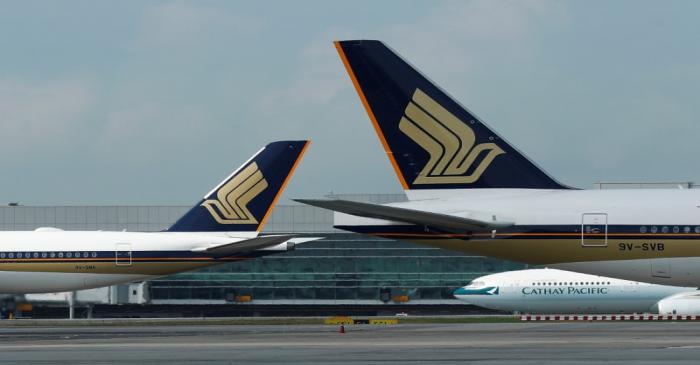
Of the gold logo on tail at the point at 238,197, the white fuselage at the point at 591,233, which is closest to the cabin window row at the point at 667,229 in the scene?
the white fuselage at the point at 591,233

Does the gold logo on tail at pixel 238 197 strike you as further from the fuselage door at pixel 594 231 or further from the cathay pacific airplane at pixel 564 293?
the fuselage door at pixel 594 231

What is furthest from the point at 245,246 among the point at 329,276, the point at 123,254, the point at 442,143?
the point at 329,276

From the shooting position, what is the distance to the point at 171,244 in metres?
60.4

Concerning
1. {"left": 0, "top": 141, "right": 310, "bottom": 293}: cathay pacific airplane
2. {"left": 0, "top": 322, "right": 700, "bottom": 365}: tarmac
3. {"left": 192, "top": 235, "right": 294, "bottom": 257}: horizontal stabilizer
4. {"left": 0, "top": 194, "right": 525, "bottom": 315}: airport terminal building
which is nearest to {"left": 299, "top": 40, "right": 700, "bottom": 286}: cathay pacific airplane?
{"left": 0, "top": 322, "right": 700, "bottom": 365}: tarmac

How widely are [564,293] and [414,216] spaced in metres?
50.6

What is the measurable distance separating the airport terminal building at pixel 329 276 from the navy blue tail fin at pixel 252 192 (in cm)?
3507

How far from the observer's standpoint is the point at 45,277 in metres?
62.1

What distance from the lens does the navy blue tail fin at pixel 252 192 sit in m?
62.9

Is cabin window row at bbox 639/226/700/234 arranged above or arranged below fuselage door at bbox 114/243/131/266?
above

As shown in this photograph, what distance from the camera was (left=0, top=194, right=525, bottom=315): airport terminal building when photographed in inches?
3930

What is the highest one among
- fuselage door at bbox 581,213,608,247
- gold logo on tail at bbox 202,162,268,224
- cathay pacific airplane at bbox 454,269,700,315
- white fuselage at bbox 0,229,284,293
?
gold logo on tail at bbox 202,162,268,224

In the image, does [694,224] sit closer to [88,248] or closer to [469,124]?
[469,124]

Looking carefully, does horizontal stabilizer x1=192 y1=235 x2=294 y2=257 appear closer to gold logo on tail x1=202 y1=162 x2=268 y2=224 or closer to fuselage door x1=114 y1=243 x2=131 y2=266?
gold logo on tail x1=202 y1=162 x2=268 y2=224

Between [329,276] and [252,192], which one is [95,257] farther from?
[329,276]
